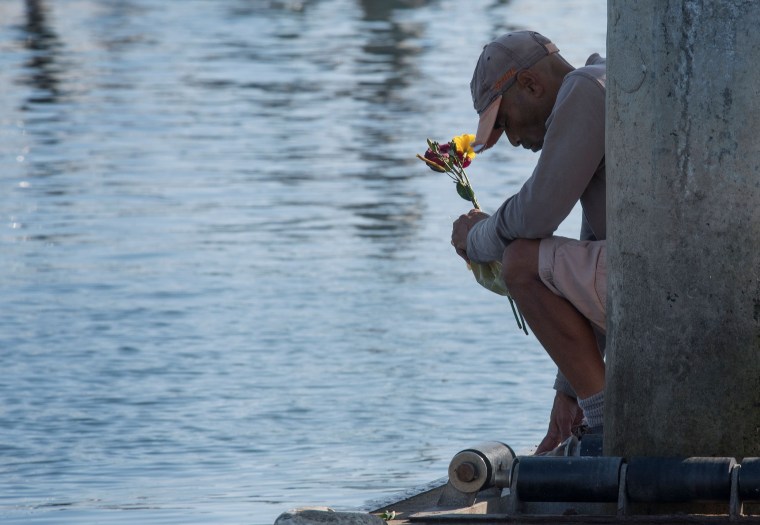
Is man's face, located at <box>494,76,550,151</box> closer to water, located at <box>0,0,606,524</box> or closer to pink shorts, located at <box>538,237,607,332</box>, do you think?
pink shorts, located at <box>538,237,607,332</box>

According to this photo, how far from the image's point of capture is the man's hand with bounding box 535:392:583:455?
536 cm

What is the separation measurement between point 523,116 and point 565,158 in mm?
399

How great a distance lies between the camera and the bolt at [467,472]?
4.62 metres

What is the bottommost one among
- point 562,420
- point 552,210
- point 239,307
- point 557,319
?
point 239,307

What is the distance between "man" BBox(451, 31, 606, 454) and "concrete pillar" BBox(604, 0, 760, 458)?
0.47 meters

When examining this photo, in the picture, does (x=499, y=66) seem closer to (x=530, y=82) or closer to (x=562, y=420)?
(x=530, y=82)

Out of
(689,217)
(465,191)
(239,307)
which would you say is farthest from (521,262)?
(239,307)

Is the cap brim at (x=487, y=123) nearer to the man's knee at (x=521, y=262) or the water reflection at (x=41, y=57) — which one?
the man's knee at (x=521, y=262)

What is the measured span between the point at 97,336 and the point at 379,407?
78.3 inches

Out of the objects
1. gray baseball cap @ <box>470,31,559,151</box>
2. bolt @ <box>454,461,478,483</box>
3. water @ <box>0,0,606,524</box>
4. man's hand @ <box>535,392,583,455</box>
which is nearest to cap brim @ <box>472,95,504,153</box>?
gray baseball cap @ <box>470,31,559,151</box>

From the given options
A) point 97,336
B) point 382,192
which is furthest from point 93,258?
point 382,192

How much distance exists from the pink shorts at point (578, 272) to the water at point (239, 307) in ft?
4.99

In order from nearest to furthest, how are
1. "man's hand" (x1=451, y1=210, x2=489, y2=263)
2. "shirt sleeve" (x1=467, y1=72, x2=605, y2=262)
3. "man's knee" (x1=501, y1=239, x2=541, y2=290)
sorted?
"shirt sleeve" (x1=467, y1=72, x2=605, y2=262) < "man's knee" (x1=501, y1=239, x2=541, y2=290) < "man's hand" (x1=451, y1=210, x2=489, y2=263)

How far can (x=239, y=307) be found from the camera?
9688mm
